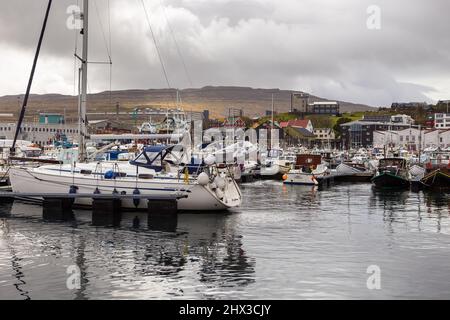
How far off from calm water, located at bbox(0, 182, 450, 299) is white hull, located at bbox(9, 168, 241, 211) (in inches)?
41.0

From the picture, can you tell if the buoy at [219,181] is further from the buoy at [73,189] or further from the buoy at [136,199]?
the buoy at [73,189]

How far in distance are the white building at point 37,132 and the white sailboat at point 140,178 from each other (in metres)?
89.3

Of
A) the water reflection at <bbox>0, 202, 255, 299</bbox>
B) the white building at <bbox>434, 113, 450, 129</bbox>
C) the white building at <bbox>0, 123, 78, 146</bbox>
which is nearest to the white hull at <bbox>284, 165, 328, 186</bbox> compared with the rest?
the water reflection at <bbox>0, 202, 255, 299</bbox>

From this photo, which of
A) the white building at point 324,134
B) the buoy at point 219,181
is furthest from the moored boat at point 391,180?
the white building at point 324,134

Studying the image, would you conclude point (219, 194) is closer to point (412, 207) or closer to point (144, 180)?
point (144, 180)

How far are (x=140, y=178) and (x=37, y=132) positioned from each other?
110 metres

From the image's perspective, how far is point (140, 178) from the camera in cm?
3156

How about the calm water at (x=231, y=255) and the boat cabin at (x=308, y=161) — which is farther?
the boat cabin at (x=308, y=161)

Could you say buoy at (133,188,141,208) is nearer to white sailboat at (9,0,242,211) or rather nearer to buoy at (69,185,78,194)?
white sailboat at (9,0,242,211)

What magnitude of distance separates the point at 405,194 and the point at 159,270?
38907 mm

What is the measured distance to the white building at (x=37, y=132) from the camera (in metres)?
125

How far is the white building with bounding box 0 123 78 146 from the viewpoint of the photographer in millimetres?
124875

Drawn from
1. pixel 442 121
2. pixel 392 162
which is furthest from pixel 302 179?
pixel 442 121
